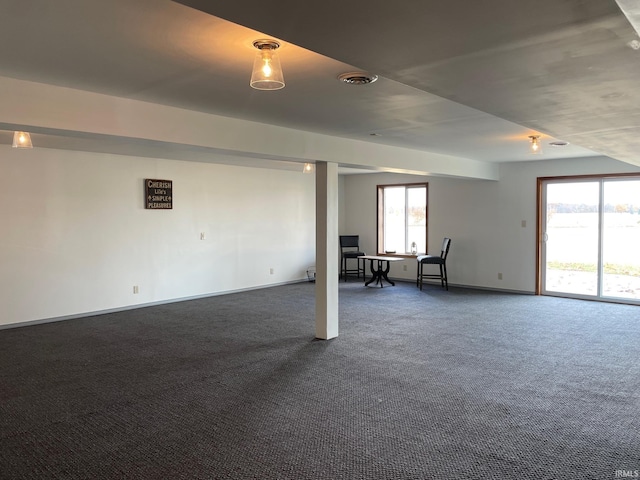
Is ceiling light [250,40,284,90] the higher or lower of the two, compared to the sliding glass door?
higher

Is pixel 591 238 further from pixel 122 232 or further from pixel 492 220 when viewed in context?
pixel 122 232

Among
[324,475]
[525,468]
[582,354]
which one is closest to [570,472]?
[525,468]

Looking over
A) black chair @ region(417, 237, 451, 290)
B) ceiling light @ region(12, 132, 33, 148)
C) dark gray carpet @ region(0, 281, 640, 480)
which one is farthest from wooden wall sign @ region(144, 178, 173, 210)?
black chair @ region(417, 237, 451, 290)

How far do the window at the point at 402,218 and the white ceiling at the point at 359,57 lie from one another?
552cm

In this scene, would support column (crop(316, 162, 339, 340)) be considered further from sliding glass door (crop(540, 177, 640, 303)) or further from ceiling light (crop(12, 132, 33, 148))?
sliding glass door (crop(540, 177, 640, 303))

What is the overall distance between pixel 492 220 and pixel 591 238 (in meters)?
1.68

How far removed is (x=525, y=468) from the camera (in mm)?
2619

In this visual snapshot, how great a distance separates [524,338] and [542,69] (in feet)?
13.3

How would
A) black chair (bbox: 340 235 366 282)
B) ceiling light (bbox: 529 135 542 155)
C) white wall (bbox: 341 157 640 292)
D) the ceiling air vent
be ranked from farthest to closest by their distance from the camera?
1. black chair (bbox: 340 235 366 282)
2. white wall (bbox: 341 157 640 292)
3. ceiling light (bbox: 529 135 542 155)
4. the ceiling air vent

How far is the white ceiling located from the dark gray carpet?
200cm

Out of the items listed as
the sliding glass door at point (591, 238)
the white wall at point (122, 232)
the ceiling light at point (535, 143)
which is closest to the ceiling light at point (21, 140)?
the white wall at point (122, 232)

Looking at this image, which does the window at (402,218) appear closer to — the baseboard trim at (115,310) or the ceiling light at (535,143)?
the baseboard trim at (115,310)

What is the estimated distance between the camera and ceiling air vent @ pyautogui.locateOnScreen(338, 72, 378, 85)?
3.06 meters

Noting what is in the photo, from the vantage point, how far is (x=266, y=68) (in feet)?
7.99
